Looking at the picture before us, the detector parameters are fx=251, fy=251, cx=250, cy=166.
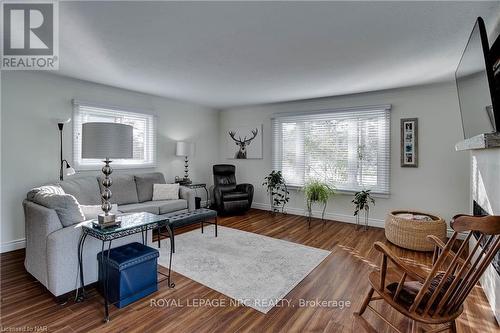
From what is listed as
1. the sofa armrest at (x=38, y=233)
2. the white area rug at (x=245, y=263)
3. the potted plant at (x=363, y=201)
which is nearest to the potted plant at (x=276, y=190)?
the potted plant at (x=363, y=201)

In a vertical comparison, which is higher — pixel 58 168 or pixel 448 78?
pixel 448 78

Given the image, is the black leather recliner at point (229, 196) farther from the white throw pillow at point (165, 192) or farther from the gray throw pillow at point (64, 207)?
the gray throw pillow at point (64, 207)

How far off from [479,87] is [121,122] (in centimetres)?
496

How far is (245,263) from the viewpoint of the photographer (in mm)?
2922

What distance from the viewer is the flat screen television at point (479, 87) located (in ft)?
6.13

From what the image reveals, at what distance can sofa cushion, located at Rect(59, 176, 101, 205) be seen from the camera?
3.50 m

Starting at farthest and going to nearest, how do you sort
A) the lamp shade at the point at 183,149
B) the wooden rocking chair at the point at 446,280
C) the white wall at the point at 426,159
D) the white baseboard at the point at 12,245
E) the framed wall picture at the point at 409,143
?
the lamp shade at the point at 183,149 < the framed wall picture at the point at 409,143 < the white wall at the point at 426,159 < the white baseboard at the point at 12,245 < the wooden rocking chair at the point at 446,280

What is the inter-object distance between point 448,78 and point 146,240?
4.64 meters

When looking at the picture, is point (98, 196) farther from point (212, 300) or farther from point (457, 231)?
point (457, 231)

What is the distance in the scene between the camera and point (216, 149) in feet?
21.3

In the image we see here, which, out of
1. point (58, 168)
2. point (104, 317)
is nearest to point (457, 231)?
point (104, 317)

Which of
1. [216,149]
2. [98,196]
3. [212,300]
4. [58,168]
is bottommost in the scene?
[212,300]

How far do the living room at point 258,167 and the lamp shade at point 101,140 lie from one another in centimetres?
2

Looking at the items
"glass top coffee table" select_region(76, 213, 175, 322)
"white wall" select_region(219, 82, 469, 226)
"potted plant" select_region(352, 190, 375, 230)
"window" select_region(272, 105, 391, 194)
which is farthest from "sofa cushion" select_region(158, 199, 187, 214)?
"potted plant" select_region(352, 190, 375, 230)
